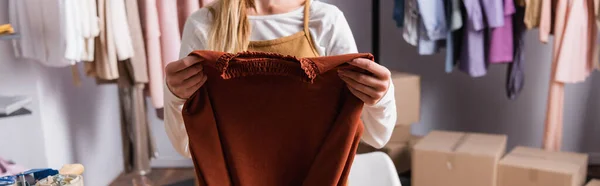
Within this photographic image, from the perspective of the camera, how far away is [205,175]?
35.8 inches

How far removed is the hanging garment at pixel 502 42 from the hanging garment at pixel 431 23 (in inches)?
7.8

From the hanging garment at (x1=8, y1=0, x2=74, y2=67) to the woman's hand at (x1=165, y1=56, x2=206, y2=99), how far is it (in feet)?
3.67

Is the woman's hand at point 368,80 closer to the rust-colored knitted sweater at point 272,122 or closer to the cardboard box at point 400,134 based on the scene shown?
the rust-colored knitted sweater at point 272,122

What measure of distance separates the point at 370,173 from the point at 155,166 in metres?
2.00

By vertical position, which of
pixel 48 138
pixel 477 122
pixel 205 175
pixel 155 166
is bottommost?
pixel 155 166

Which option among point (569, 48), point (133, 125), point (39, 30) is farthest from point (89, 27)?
point (569, 48)

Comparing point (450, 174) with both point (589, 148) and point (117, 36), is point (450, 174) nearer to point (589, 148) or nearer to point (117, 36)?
point (589, 148)

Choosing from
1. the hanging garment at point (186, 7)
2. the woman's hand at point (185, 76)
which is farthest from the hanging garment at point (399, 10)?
the woman's hand at point (185, 76)

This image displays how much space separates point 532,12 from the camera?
207cm

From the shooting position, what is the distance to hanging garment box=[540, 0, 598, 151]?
2023mm

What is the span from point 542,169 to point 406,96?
25.3 inches

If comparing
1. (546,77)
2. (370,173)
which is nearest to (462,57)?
(546,77)

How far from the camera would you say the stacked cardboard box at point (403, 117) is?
2332mm

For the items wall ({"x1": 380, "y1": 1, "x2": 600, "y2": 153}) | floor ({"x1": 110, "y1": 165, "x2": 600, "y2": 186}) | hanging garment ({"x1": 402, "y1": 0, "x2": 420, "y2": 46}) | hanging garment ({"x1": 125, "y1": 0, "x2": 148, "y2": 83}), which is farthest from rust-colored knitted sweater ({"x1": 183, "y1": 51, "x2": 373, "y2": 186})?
wall ({"x1": 380, "y1": 1, "x2": 600, "y2": 153})
